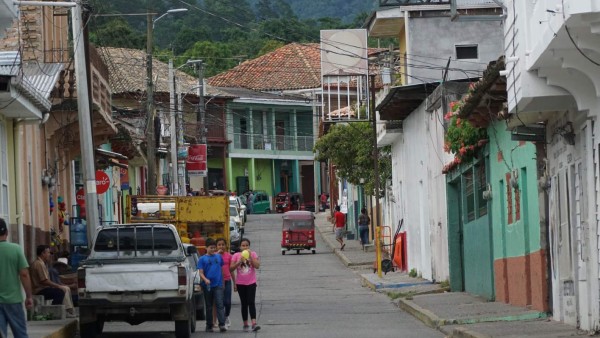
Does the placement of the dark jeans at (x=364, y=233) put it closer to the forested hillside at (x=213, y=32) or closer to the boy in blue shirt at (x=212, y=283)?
the forested hillside at (x=213, y=32)

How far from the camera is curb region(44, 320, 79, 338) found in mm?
20656

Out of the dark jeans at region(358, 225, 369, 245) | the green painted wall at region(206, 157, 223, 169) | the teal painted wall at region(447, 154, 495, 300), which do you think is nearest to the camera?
the teal painted wall at region(447, 154, 495, 300)

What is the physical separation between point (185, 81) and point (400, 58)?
132 ft

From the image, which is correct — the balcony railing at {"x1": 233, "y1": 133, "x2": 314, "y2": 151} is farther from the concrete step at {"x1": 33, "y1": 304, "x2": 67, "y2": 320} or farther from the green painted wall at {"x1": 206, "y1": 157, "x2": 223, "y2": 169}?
the concrete step at {"x1": 33, "y1": 304, "x2": 67, "y2": 320}

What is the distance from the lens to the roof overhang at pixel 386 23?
43.6 metres

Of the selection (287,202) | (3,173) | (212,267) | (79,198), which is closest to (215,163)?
(287,202)

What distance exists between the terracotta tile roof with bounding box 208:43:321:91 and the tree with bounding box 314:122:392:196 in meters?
31.2

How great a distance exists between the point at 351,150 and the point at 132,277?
3804 cm

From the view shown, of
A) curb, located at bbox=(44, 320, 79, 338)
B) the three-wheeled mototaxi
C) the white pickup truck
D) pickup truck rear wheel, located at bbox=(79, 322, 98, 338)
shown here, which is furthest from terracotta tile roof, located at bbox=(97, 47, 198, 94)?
the white pickup truck

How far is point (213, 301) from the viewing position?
24.0 metres

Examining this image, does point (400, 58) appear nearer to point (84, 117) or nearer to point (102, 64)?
point (102, 64)

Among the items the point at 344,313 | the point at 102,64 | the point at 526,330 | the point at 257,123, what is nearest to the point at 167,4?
the point at 257,123

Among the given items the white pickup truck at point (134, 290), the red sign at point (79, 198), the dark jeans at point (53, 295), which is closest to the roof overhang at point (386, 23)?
the red sign at point (79, 198)

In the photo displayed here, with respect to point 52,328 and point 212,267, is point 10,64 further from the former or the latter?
point 52,328
